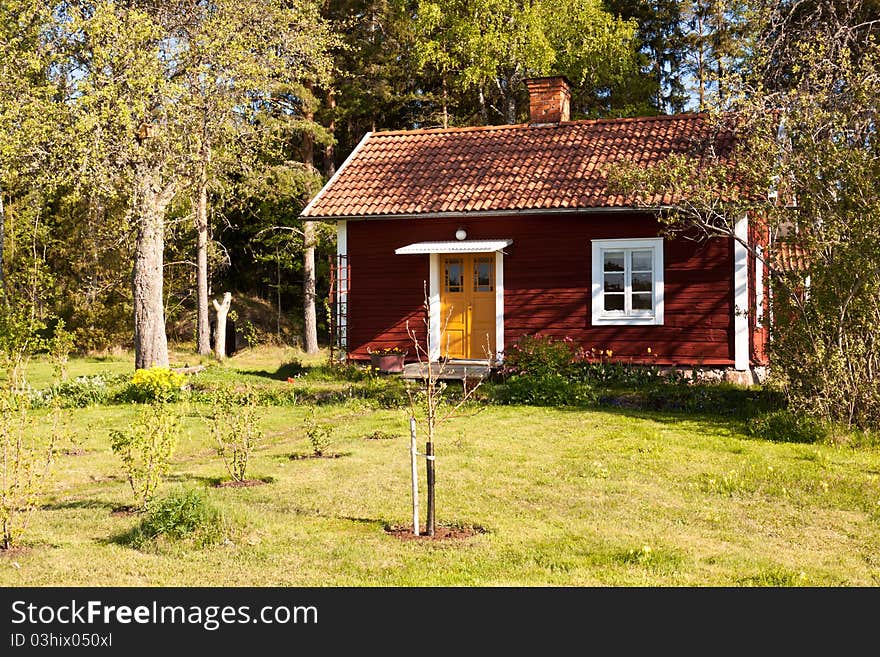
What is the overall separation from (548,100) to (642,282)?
5.32 m

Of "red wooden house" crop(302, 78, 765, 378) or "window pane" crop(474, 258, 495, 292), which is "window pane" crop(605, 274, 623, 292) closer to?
"red wooden house" crop(302, 78, 765, 378)

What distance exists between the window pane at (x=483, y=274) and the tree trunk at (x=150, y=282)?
6.24m

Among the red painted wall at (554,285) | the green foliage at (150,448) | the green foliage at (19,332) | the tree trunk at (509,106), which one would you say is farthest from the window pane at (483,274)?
the tree trunk at (509,106)

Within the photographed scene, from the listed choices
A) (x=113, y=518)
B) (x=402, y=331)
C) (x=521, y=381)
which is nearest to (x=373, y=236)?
(x=402, y=331)

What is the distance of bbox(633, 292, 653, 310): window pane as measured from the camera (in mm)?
16250

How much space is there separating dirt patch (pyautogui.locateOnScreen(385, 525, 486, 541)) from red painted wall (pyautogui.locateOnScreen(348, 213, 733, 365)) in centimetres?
987

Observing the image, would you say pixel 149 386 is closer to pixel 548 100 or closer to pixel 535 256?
pixel 535 256

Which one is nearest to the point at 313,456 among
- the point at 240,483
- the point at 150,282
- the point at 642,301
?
the point at 240,483

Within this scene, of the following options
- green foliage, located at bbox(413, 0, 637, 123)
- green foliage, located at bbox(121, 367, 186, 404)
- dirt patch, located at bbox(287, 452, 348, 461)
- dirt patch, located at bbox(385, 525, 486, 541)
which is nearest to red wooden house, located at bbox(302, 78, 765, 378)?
green foliage, located at bbox(121, 367, 186, 404)

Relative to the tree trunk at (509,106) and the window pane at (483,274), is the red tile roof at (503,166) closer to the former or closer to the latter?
the window pane at (483,274)

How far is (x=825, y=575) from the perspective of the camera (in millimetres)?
5766

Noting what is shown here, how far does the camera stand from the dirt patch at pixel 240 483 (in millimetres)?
8523

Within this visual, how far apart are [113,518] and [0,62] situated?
41.4ft

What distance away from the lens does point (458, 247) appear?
54.8 feet
